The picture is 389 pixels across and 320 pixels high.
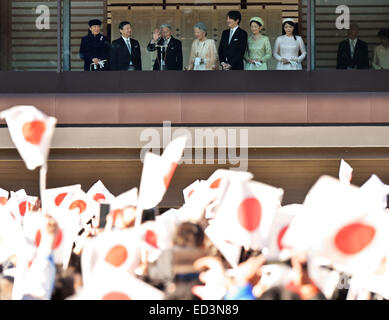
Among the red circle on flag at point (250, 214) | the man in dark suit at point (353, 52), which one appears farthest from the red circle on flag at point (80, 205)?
the man in dark suit at point (353, 52)

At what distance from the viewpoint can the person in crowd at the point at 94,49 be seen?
56.7ft

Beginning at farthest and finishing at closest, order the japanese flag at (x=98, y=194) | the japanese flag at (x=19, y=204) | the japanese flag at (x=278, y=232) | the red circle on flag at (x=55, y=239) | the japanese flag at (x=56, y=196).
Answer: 1. the japanese flag at (x=98, y=194)
2. the japanese flag at (x=19, y=204)
3. the japanese flag at (x=56, y=196)
4. the red circle on flag at (x=55, y=239)
5. the japanese flag at (x=278, y=232)

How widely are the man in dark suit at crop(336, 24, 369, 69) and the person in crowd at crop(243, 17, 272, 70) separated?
1221mm

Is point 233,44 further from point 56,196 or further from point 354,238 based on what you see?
point 354,238

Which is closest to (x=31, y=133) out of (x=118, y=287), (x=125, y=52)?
(x=118, y=287)

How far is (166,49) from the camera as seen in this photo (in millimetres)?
17219

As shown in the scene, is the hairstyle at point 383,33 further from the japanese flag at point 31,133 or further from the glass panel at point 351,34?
the japanese flag at point 31,133

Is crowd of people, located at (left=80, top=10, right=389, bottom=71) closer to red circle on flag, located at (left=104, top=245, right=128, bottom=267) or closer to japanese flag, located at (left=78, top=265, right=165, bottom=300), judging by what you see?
red circle on flag, located at (left=104, top=245, right=128, bottom=267)

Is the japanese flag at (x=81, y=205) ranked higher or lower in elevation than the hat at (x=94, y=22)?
lower

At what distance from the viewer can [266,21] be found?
17.1 metres

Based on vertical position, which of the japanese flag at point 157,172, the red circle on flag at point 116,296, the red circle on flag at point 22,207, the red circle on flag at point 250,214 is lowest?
the red circle on flag at point 22,207

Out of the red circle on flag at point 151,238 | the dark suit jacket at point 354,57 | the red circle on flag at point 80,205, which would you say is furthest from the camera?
the dark suit jacket at point 354,57

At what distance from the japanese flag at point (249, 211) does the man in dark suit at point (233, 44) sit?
8839mm

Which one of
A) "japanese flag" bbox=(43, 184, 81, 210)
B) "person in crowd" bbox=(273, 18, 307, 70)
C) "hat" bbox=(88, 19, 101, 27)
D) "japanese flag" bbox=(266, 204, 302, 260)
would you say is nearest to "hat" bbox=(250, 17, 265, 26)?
"person in crowd" bbox=(273, 18, 307, 70)
